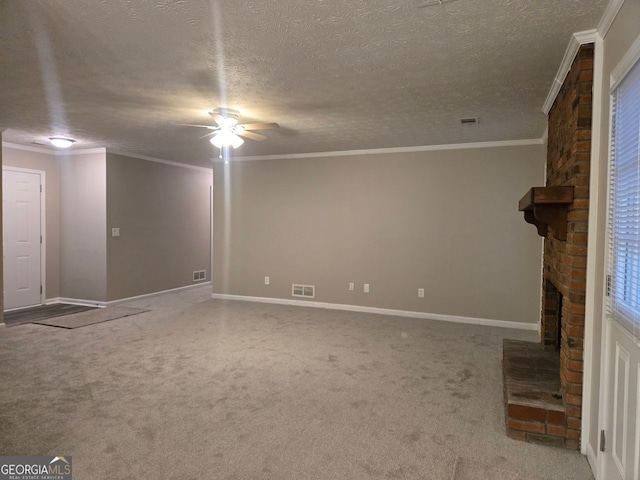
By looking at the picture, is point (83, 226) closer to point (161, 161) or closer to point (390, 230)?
point (161, 161)

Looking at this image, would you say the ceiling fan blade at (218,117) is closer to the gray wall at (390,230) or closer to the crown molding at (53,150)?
the gray wall at (390,230)

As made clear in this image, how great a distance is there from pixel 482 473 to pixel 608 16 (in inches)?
95.7

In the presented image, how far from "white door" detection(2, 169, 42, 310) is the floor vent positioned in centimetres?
260

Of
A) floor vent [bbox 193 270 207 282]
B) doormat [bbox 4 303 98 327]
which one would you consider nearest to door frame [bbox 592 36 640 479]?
doormat [bbox 4 303 98 327]

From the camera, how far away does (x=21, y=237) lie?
6301 mm

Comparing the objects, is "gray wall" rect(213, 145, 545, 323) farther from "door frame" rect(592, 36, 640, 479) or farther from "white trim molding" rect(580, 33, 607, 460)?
"door frame" rect(592, 36, 640, 479)

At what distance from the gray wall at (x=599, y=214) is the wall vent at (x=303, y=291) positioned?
177 inches

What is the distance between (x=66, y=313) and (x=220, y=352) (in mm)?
3123

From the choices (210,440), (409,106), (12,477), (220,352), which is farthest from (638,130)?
(220,352)

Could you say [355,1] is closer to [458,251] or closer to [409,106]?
[409,106]

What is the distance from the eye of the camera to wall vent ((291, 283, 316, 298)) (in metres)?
6.63

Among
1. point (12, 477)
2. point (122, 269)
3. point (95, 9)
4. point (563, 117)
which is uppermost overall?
point (95, 9)

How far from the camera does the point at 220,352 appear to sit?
425 cm

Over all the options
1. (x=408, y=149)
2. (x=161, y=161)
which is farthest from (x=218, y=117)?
(x=161, y=161)
